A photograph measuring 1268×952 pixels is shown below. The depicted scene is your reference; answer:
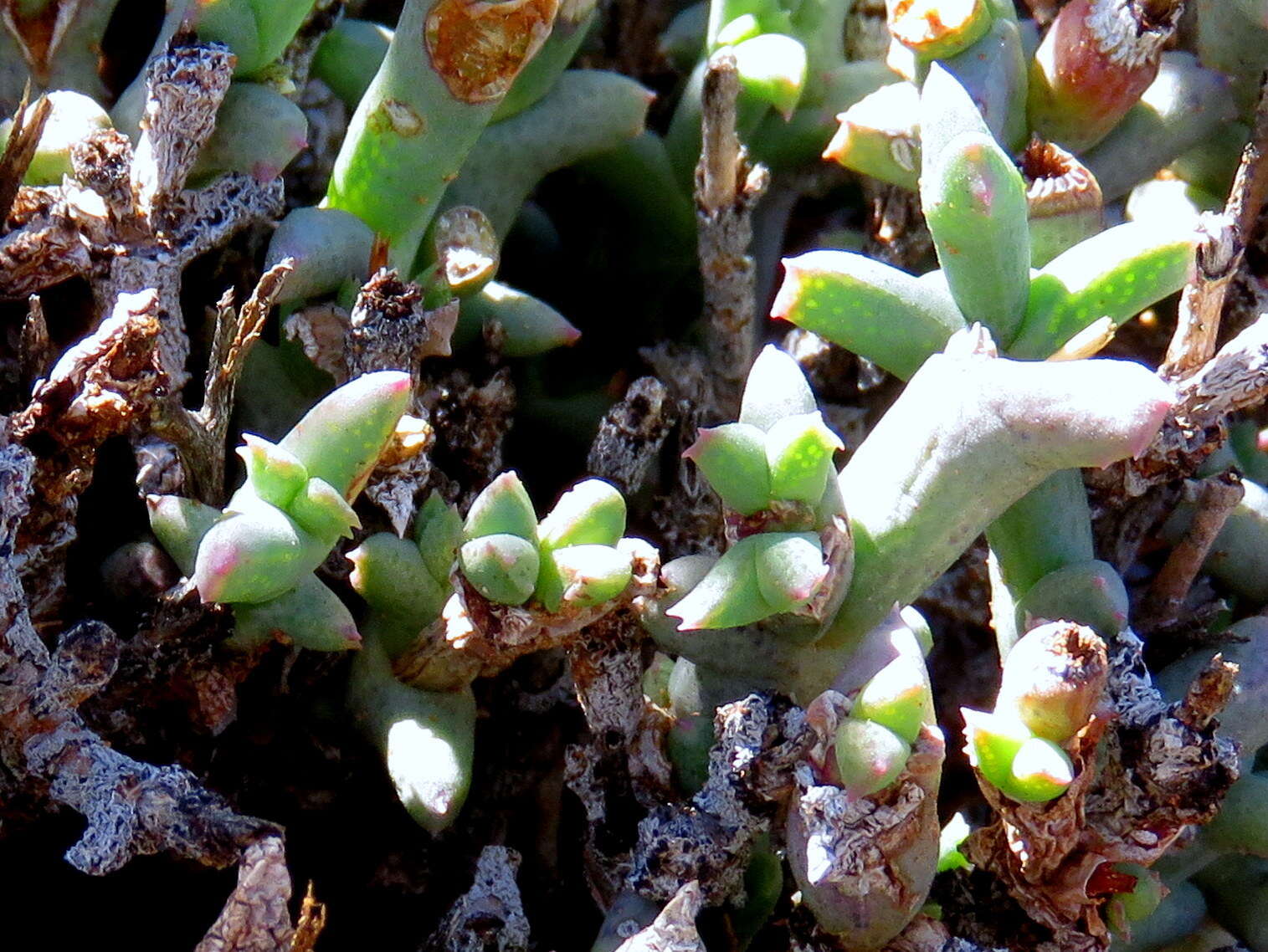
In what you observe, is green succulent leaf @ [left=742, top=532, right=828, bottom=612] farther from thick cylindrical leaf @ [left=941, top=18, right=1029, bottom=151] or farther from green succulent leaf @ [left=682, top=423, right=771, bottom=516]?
thick cylindrical leaf @ [left=941, top=18, right=1029, bottom=151]

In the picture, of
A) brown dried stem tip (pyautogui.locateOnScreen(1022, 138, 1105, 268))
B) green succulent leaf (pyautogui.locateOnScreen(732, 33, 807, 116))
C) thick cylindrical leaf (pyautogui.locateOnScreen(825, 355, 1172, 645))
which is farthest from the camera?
green succulent leaf (pyautogui.locateOnScreen(732, 33, 807, 116))

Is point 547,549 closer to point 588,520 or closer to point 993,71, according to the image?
point 588,520

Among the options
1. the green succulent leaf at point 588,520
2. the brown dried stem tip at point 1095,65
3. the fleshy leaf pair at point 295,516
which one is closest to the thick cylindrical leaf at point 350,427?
the fleshy leaf pair at point 295,516

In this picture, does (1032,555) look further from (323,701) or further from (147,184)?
(147,184)

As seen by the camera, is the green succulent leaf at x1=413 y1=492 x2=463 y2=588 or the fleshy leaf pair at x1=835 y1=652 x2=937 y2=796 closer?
the fleshy leaf pair at x1=835 y1=652 x2=937 y2=796

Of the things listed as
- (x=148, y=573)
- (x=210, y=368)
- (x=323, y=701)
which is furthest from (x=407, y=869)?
(x=210, y=368)

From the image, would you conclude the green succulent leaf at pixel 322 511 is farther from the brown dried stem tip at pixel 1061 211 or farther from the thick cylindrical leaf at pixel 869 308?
the brown dried stem tip at pixel 1061 211

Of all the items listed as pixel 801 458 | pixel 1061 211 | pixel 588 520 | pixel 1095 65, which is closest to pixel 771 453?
pixel 801 458

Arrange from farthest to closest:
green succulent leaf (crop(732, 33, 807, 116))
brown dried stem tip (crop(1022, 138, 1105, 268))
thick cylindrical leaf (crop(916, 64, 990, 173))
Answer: green succulent leaf (crop(732, 33, 807, 116)) < brown dried stem tip (crop(1022, 138, 1105, 268)) < thick cylindrical leaf (crop(916, 64, 990, 173))

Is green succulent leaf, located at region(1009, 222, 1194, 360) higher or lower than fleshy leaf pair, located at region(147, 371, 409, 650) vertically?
higher

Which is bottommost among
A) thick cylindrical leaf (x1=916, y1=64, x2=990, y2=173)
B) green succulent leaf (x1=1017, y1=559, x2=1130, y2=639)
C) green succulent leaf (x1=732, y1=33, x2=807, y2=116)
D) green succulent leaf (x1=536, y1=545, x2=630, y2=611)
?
green succulent leaf (x1=1017, y1=559, x2=1130, y2=639)

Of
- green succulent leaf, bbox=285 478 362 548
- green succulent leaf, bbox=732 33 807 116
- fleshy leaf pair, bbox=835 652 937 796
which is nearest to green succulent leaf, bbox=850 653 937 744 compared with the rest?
fleshy leaf pair, bbox=835 652 937 796
